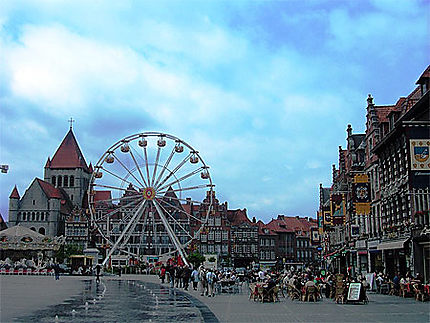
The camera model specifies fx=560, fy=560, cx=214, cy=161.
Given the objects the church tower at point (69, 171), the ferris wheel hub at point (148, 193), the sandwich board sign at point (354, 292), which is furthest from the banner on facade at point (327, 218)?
the church tower at point (69, 171)

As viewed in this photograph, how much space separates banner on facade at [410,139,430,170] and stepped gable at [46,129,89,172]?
121m

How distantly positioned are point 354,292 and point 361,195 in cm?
1316

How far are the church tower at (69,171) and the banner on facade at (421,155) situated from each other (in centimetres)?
11941

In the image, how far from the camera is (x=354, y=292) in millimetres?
23641

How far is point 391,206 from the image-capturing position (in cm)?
3578

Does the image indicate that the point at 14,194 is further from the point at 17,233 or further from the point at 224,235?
A: the point at 17,233

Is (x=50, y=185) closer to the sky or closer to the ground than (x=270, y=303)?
closer to the sky

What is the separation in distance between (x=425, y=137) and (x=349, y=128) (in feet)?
110

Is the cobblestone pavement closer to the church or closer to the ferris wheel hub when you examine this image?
the ferris wheel hub

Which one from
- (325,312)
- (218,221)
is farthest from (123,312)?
(218,221)

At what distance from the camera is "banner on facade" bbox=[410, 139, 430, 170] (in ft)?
67.0

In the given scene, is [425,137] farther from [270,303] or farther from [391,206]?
[391,206]

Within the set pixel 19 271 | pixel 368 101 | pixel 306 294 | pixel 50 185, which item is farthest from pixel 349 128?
pixel 50 185

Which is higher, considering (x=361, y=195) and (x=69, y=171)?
(x=69, y=171)
